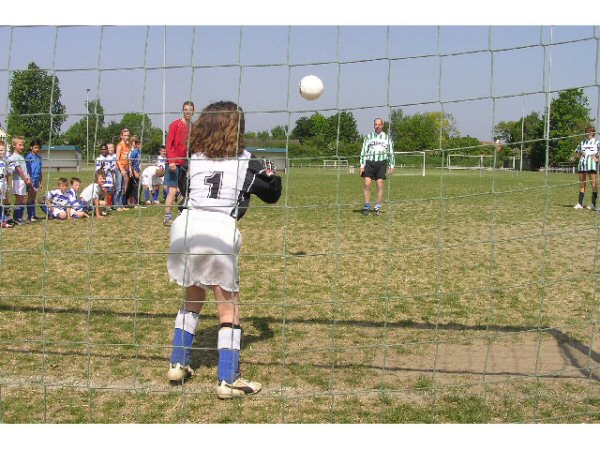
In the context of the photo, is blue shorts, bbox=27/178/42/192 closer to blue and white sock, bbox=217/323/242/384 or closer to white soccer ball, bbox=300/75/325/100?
white soccer ball, bbox=300/75/325/100

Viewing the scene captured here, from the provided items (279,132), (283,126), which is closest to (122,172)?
(279,132)

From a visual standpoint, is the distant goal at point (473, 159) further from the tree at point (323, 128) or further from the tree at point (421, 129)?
the tree at point (323, 128)

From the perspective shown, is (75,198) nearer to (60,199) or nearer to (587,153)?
(60,199)

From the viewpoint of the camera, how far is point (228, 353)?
3.65m

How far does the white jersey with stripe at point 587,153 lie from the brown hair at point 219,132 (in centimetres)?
622

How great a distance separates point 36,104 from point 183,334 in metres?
1.75

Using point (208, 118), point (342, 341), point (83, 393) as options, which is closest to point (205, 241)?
point (208, 118)

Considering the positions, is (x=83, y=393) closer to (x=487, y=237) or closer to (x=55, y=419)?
(x=55, y=419)

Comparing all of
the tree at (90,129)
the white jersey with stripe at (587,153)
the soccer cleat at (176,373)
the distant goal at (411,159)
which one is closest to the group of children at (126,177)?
the tree at (90,129)

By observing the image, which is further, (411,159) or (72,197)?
(72,197)

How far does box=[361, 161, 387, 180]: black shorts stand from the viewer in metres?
11.3

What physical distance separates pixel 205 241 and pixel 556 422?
6.93 ft

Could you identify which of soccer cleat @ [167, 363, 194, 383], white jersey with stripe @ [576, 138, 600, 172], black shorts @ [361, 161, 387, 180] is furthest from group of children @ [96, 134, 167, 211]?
white jersey with stripe @ [576, 138, 600, 172]

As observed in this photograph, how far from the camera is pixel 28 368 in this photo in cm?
400
